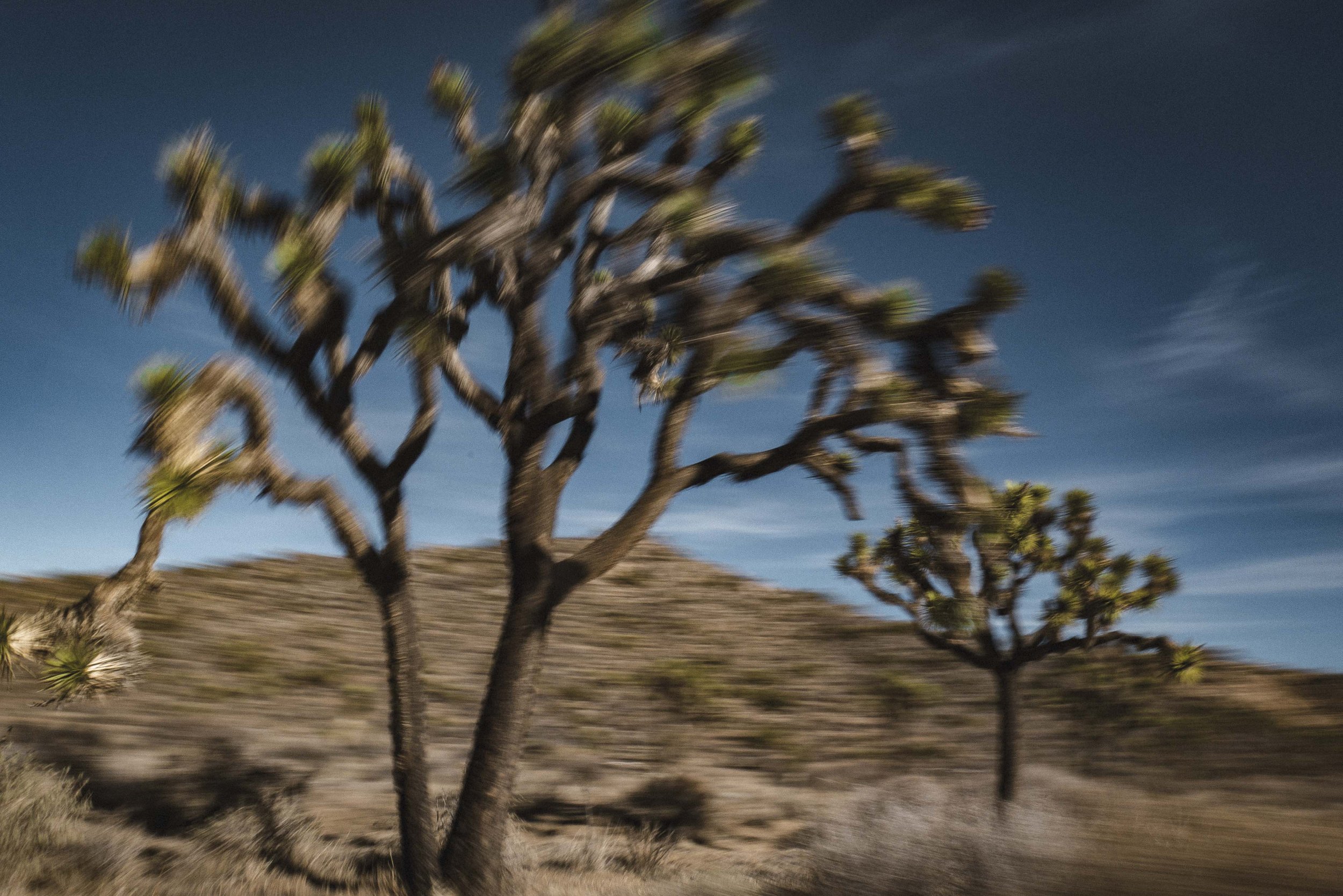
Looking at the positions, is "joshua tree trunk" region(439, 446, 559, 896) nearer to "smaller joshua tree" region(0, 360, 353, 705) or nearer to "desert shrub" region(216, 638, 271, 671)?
"smaller joshua tree" region(0, 360, 353, 705)

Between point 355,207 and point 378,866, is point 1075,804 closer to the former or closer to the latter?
point 378,866

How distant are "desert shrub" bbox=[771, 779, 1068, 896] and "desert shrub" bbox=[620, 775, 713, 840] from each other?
2.95 metres

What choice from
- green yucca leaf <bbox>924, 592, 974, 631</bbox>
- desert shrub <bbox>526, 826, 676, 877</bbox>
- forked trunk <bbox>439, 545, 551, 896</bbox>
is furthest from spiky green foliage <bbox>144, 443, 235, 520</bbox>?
green yucca leaf <bbox>924, 592, 974, 631</bbox>

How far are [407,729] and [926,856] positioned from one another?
3.82m

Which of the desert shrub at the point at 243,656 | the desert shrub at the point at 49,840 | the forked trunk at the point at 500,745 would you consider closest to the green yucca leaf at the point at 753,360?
the forked trunk at the point at 500,745

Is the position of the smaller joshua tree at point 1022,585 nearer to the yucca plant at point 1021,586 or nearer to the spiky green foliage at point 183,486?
the yucca plant at point 1021,586

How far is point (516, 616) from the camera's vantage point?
6637mm

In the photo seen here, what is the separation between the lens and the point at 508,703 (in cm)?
649

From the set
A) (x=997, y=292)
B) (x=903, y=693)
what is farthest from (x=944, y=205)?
(x=903, y=693)

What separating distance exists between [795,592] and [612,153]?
1400 cm

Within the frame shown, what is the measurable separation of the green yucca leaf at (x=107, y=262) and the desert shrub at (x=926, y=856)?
599 cm

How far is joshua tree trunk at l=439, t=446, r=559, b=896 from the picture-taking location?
634 cm

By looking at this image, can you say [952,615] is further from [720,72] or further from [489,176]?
[489,176]

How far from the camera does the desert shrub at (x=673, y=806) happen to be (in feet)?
31.9
